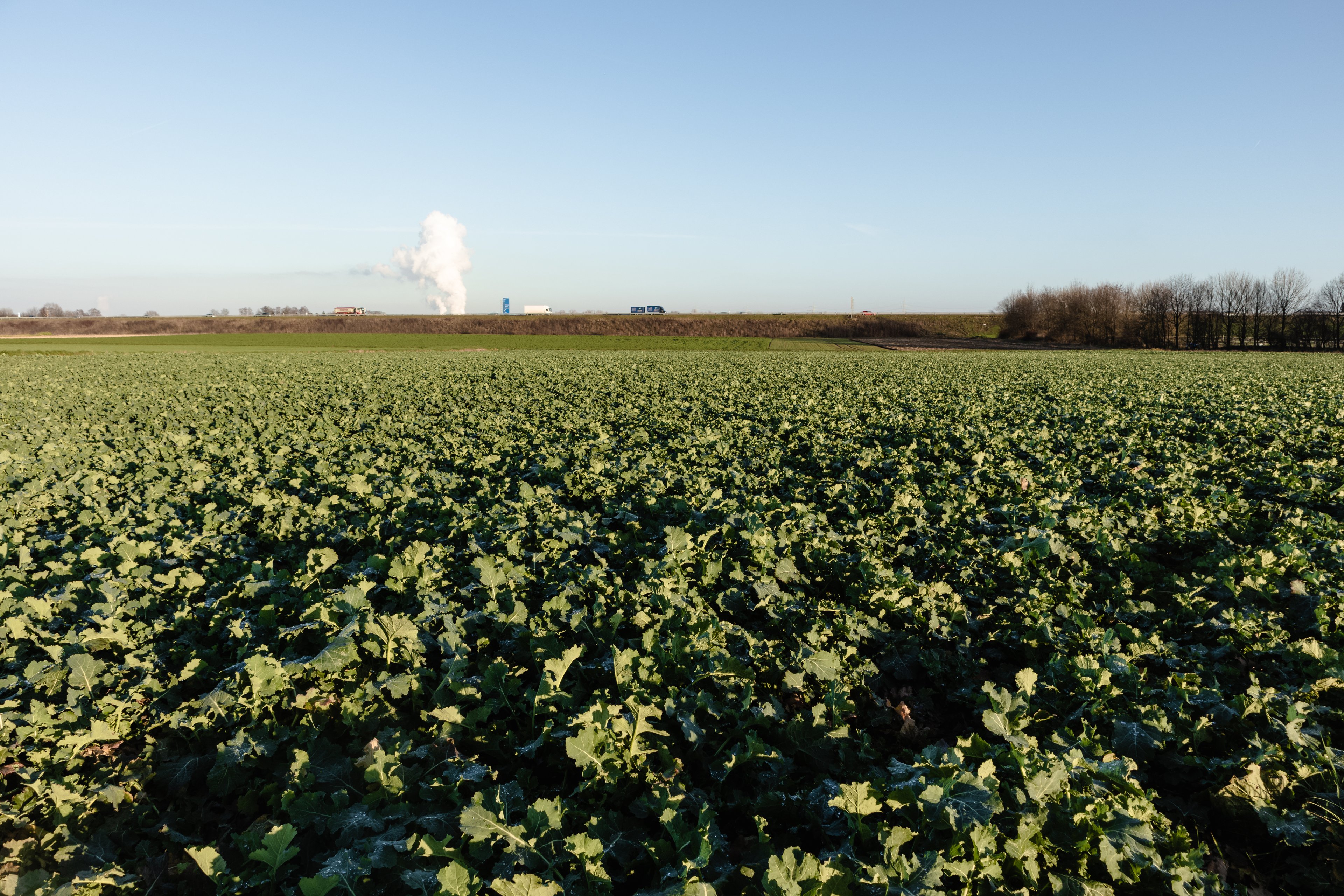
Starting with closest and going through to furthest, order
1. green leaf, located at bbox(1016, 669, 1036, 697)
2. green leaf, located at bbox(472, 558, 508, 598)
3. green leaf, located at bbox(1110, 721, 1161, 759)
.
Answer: green leaf, located at bbox(1110, 721, 1161, 759) < green leaf, located at bbox(1016, 669, 1036, 697) < green leaf, located at bbox(472, 558, 508, 598)

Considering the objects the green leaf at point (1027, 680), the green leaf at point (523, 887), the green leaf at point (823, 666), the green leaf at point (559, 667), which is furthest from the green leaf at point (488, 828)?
the green leaf at point (1027, 680)

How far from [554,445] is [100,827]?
10208 mm

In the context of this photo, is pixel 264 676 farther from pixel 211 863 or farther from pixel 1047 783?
pixel 1047 783

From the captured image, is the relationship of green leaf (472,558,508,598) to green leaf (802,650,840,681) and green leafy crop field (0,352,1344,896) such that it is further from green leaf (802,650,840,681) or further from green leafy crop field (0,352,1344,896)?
green leaf (802,650,840,681)

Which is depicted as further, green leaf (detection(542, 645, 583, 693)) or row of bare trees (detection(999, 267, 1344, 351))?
row of bare trees (detection(999, 267, 1344, 351))

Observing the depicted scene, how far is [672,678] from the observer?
16.0 ft

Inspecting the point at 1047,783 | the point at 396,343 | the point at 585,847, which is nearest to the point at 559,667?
the point at 585,847

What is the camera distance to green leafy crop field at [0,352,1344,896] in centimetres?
332

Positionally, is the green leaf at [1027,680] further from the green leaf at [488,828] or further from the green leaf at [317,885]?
the green leaf at [317,885]

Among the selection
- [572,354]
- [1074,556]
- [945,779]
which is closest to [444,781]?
[945,779]

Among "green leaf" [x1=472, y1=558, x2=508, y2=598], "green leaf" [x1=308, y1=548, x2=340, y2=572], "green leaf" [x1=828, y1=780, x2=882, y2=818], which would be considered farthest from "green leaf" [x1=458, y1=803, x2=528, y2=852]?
"green leaf" [x1=308, y1=548, x2=340, y2=572]

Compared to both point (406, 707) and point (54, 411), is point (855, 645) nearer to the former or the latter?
point (406, 707)

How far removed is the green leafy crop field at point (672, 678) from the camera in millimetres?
3322

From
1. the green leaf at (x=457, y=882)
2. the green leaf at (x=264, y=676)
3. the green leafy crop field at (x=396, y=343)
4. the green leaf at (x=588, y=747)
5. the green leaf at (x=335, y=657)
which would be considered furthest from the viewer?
the green leafy crop field at (x=396, y=343)
